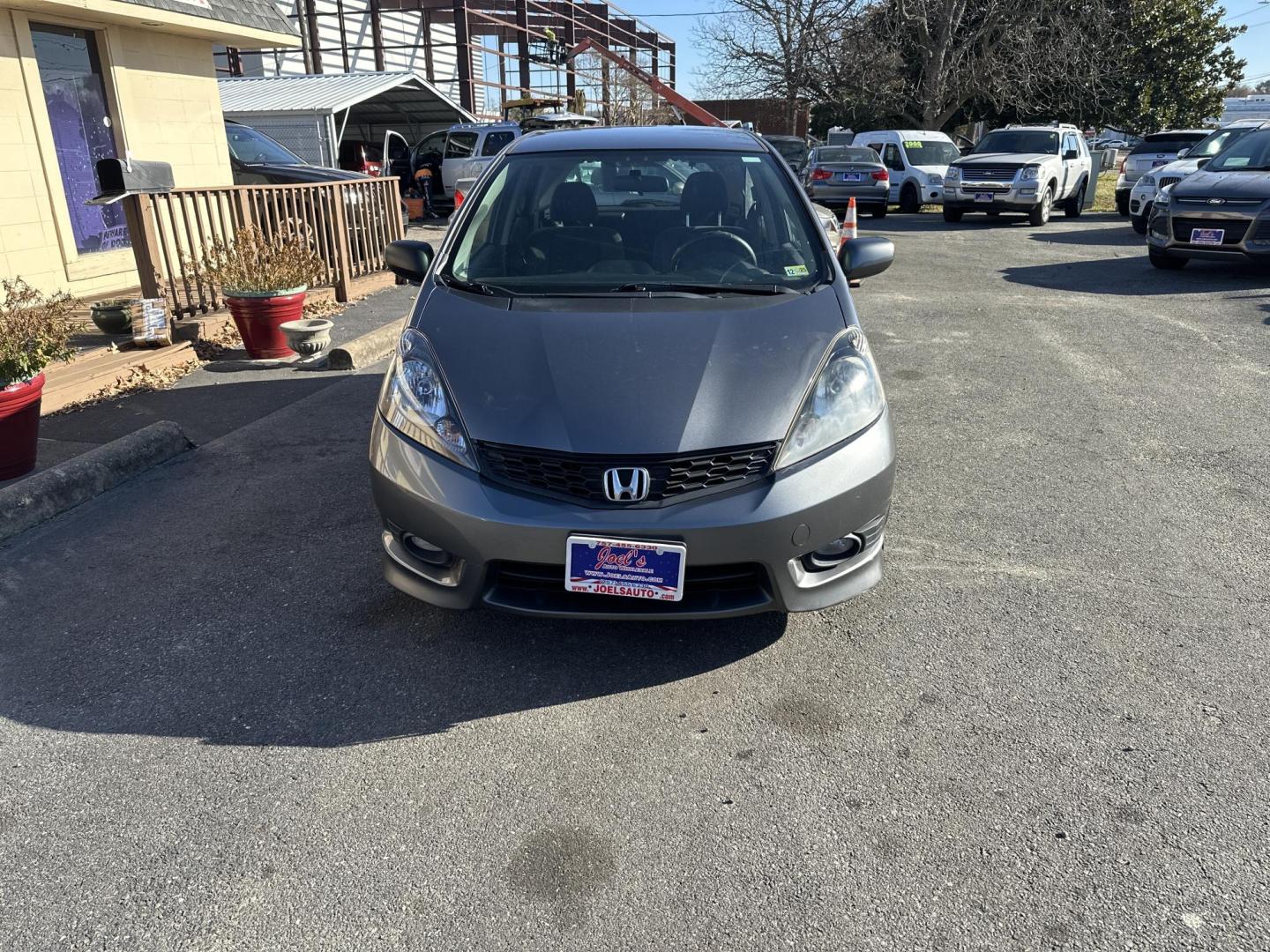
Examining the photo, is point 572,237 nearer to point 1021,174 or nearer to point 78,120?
point 78,120

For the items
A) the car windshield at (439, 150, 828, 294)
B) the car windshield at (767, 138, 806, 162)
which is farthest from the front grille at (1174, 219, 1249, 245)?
the car windshield at (767, 138, 806, 162)

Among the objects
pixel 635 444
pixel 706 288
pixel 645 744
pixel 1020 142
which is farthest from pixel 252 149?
pixel 1020 142

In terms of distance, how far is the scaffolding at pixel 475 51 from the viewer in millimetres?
28188

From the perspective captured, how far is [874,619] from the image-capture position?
11.0 feet

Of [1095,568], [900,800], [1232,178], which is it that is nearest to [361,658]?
[900,800]

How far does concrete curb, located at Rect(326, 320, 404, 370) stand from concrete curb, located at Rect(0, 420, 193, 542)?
1.90 m

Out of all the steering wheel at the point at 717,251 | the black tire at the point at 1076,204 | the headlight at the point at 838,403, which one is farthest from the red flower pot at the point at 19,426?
the black tire at the point at 1076,204

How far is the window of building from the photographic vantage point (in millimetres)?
8469

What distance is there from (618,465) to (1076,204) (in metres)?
19.6

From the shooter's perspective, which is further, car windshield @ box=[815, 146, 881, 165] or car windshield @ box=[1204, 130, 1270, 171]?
car windshield @ box=[815, 146, 881, 165]

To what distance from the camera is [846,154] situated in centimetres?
1875

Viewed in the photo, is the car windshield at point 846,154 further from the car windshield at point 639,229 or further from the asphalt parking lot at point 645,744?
the car windshield at point 639,229

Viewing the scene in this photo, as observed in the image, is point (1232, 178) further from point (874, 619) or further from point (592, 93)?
point (592, 93)

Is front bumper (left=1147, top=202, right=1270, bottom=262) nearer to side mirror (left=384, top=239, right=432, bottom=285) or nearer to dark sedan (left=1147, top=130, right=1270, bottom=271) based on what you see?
dark sedan (left=1147, top=130, right=1270, bottom=271)
